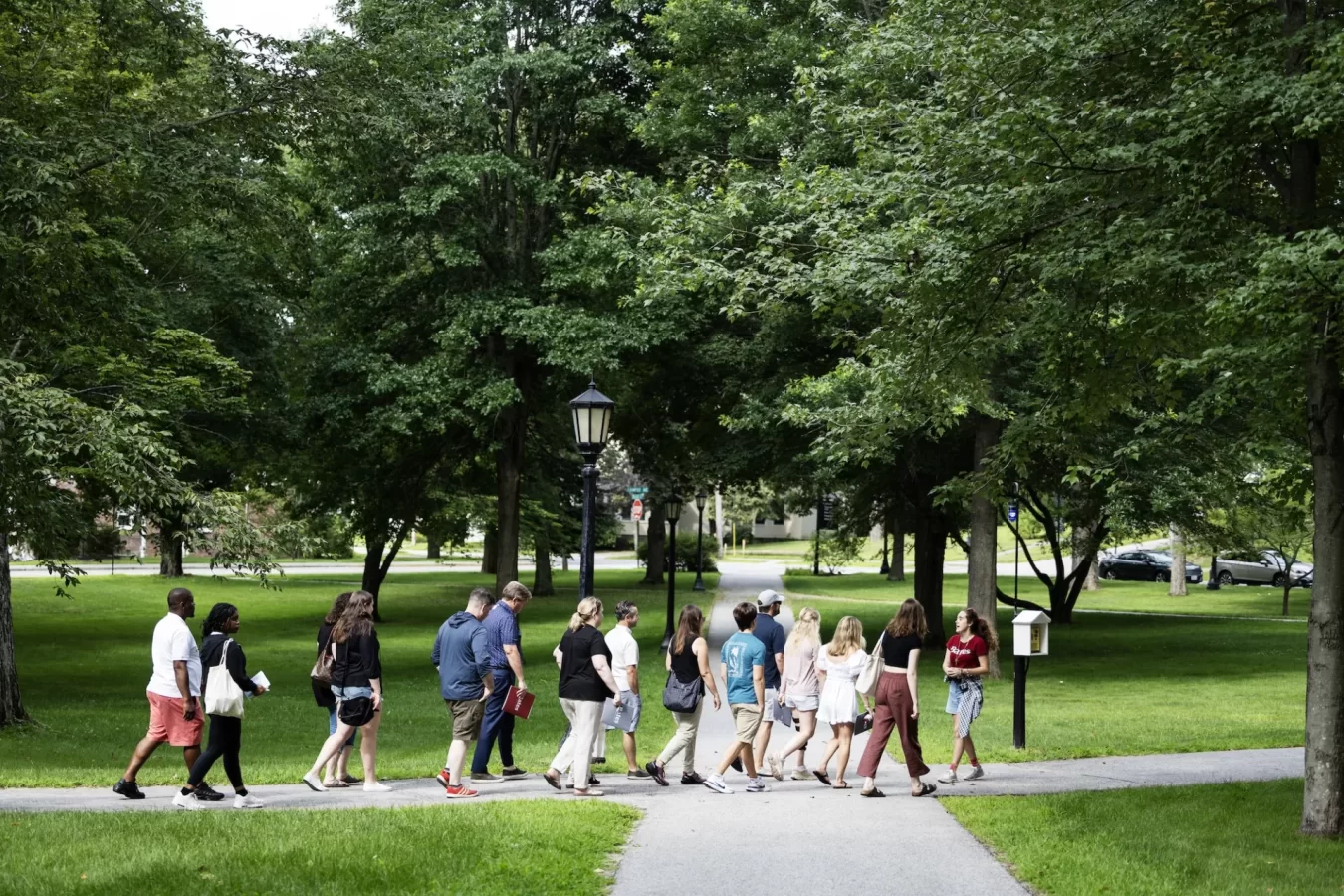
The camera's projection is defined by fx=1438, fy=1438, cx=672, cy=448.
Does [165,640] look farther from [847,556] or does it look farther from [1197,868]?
[847,556]

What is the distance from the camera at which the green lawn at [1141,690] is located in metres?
16.5

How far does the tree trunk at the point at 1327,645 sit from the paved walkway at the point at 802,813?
255 cm

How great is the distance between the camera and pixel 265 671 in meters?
27.7

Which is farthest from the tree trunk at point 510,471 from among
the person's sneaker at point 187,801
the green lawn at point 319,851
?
the green lawn at point 319,851

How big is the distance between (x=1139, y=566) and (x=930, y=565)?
35393 millimetres

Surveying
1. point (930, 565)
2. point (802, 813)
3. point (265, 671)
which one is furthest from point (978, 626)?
point (265, 671)

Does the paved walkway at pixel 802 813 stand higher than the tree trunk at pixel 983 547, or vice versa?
the tree trunk at pixel 983 547

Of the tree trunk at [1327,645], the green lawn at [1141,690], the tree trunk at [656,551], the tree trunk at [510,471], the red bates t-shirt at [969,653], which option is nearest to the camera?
the tree trunk at [1327,645]

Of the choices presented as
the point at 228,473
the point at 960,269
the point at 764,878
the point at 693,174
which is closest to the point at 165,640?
the point at 764,878

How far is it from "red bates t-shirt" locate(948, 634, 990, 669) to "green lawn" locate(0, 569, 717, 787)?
3.41 m

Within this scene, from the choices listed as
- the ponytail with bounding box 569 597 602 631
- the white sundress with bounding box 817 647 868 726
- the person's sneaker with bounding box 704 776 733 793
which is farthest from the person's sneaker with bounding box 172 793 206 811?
the white sundress with bounding box 817 647 868 726

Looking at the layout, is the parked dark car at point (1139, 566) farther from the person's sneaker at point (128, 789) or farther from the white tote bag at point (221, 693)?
the white tote bag at point (221, 693)

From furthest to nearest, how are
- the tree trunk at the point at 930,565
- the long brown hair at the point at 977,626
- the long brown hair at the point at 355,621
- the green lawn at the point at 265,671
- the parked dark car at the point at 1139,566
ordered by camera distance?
the parked dark car at the point at 1139,566 < the tree trunk at the point at 930,565 < the green lawn at the point at 265,671 < the long brown hair at the point at 977,626 < the long brown hair at the point at 355,621

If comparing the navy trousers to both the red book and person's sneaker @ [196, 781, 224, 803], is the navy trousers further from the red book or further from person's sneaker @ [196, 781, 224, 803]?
person's sneaker @ [196, 781, 224, 803]
